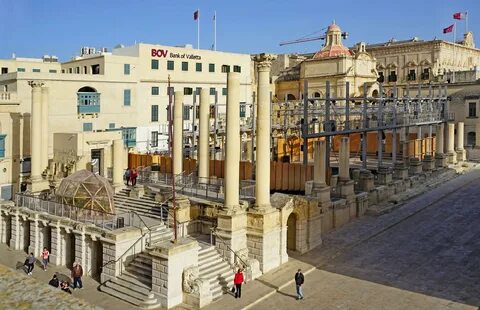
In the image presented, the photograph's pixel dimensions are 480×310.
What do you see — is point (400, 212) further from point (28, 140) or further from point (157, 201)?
point (28, 140)

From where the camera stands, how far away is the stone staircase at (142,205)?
1075 inches

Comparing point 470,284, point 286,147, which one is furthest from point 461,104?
point 470,284

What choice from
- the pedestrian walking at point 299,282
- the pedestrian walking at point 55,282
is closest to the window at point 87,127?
the pedestrian walking at point 55,282

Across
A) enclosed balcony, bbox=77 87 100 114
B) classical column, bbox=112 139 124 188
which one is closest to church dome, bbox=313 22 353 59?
enclosed balcony, bbox=77 87 100 114

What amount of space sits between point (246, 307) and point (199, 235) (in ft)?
23.3

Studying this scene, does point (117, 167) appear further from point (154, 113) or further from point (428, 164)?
point (428, 164)

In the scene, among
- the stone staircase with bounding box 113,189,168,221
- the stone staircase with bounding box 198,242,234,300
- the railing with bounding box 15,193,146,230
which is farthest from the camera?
the stone staircase with bounding box 113,189,168,221

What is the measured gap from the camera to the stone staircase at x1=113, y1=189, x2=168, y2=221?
27.3 meters

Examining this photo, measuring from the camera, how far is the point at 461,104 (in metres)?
62.2

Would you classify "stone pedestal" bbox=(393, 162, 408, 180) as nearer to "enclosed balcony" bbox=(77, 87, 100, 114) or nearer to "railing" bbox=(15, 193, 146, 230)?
"railing" bbox=(15, 193, 146, 230)

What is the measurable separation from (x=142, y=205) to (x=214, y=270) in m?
8.32

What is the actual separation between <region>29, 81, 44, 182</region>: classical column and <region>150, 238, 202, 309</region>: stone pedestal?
1616cm

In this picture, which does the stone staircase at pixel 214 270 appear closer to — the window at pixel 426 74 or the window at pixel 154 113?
the window at pixel 154 113

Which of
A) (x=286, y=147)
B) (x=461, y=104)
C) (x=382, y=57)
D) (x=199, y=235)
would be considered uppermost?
(x=382, y=57)
